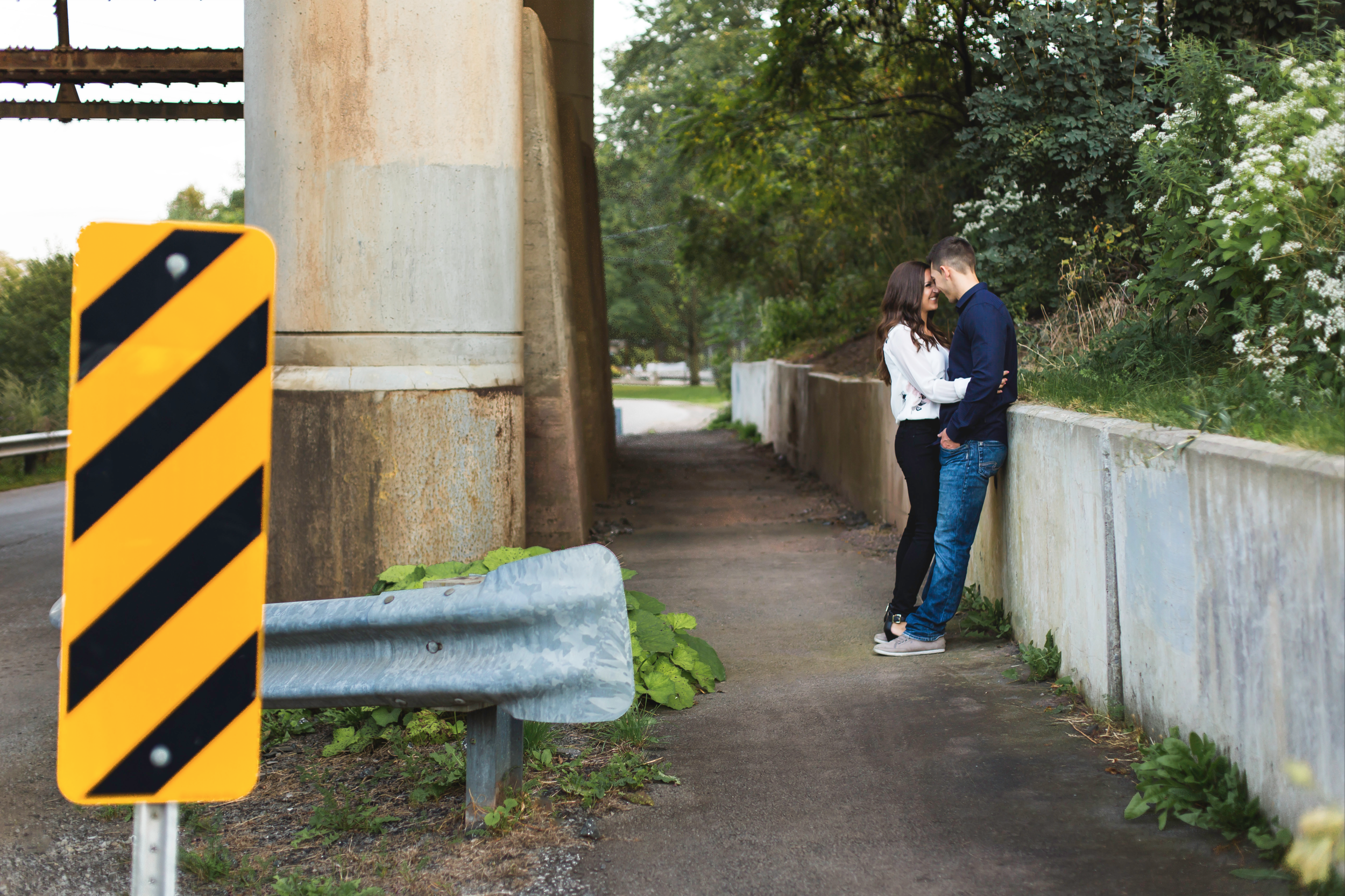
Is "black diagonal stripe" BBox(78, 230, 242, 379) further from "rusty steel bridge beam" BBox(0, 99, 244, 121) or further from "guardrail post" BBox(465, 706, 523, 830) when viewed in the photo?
"rusty steel bridge beam" BBox(0, 99, 244, 121)

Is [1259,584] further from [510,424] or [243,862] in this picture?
[510,424]

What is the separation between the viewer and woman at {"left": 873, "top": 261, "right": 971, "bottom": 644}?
18.1 feet

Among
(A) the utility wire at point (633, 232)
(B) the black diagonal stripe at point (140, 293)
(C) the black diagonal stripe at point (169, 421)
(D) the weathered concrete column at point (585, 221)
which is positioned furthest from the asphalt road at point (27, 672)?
(A) the utility wire at point (633, 232)

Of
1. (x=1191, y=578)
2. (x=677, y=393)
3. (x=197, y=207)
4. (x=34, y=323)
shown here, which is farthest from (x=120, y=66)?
(x=197, y=207)

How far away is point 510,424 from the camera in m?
5.89

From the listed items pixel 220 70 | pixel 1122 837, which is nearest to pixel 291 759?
pixel 1122 837

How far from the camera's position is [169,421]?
2.16 meters

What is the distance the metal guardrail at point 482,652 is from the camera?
9.91ft

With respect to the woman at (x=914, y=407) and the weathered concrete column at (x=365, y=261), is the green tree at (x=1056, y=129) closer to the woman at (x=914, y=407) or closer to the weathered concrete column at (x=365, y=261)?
the woman at (x=914, y=407)

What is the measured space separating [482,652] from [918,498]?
10.1 feet

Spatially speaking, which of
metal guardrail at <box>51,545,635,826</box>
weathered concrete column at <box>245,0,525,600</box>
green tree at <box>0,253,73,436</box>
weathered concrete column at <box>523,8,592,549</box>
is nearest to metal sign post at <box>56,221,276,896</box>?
→ metal guardrail at <box>51,545,635,826</box>

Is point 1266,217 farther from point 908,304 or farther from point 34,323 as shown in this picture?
point 34,323

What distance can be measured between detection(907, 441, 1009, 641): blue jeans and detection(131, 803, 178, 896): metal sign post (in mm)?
3944

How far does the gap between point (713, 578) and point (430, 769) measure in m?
3.91
